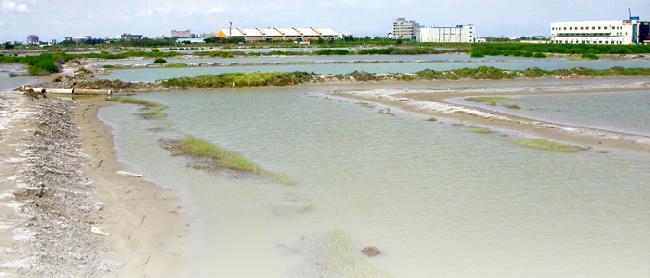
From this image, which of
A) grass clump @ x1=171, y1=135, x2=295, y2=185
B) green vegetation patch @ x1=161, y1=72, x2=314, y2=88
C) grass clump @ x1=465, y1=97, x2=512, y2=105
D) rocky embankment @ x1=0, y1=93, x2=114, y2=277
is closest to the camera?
rocky embankment @ x1=0, y1=93, x2=114, y2=277

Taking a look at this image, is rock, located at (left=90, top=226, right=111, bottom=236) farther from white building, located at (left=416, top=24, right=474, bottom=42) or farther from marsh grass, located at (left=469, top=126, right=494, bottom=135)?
white building, located at (left=416, top=24, right=474, bottom=42)

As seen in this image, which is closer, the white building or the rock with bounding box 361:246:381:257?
the rock with bounding box 361:246:381:257

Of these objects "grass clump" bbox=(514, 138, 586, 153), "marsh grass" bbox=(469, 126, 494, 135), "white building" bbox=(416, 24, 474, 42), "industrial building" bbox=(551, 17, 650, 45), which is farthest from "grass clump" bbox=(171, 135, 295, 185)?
"white building" bbox=(416, 24, 474, 42)

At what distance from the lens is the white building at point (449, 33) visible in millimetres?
149000

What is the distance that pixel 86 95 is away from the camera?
3023cm

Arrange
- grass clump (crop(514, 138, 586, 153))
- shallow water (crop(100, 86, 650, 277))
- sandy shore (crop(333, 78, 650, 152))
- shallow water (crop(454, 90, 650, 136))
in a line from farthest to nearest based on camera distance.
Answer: shallow water (crop(454, 90, 650, 136))
sandy shore (crop(333, 78, 650, 152))
grass clump (crop(514, 138, 586, 153))
shallow water (crop(100, 86, 650, 277))

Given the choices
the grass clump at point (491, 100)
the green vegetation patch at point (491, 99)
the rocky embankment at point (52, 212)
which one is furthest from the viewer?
the green vegetation patch at point (491, 99)

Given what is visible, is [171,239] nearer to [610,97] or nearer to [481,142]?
[481,142]

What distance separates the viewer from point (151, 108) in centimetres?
2483

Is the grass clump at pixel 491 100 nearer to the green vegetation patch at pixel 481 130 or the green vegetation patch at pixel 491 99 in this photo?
the green vegetation patch at pixel 491 99

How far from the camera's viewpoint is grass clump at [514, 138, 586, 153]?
14719 millimetres

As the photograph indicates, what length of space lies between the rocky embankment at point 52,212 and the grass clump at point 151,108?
6725 mm

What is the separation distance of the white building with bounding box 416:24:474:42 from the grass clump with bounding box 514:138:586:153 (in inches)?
5393

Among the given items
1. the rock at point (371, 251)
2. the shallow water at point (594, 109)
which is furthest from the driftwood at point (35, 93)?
the rock at point (371, 251)
